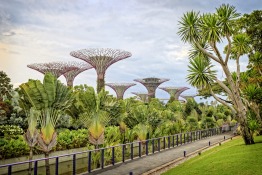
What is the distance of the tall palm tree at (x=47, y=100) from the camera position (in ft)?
58.9

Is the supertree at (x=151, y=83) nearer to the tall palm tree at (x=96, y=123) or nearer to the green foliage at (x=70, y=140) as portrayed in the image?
the green foliage at (x=70, y=140)

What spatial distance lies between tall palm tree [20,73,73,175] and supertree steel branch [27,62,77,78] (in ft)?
129

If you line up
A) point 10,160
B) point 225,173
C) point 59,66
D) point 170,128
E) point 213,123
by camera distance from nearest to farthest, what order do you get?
1. point 225,173
2. point 10,160
3. point 170,128
4. point 213,123
5. point 59,66

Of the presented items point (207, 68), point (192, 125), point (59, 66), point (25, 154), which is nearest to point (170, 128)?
point (192, 125)

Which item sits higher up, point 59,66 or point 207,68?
point 59,66

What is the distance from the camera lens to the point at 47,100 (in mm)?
18781

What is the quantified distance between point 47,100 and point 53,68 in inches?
1608

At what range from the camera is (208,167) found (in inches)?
542

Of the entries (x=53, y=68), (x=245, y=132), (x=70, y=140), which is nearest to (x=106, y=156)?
(x=70, y=140)

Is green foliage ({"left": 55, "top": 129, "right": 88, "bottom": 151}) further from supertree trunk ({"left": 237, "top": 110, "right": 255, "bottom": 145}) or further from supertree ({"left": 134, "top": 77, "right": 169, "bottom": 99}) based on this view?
supertree ({"left": 134, "top": 77, "right": 169, "bottom": 99})

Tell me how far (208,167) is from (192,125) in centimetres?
3106

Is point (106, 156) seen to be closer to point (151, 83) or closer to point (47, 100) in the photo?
point (47, 100)

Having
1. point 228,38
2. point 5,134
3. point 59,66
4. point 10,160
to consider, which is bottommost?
point 10,160

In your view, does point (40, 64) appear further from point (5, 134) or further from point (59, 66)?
point (5, 134)
